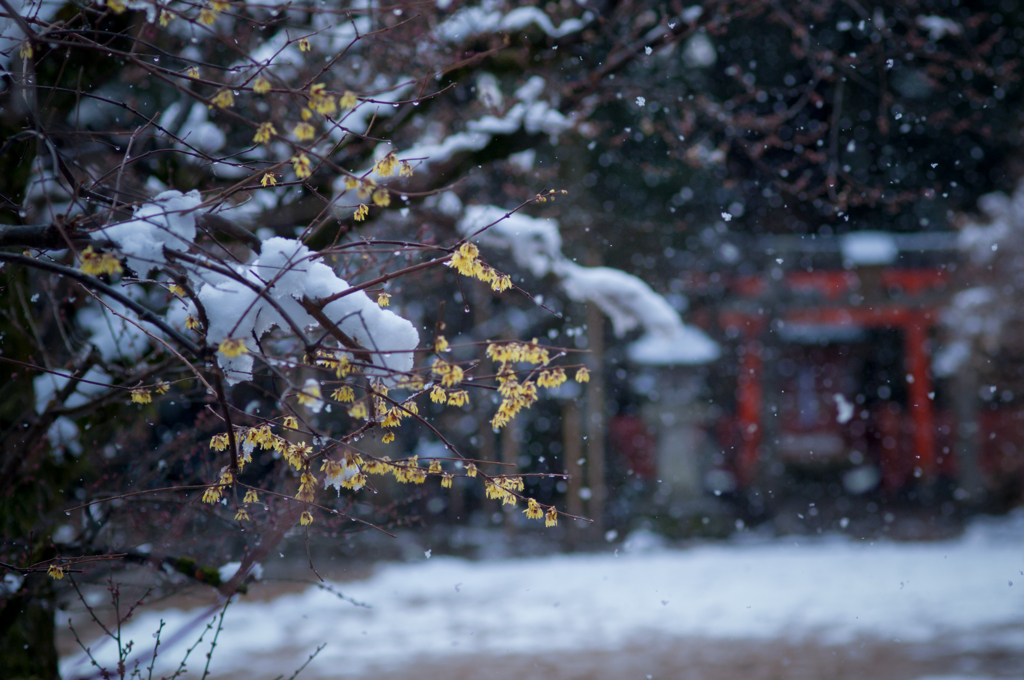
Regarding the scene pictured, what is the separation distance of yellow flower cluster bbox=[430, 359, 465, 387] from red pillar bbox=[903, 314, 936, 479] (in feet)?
42.4

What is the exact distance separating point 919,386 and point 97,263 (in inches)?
554

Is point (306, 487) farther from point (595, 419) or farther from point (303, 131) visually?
point (595, 419)

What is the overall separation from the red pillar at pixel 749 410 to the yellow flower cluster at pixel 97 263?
455 inches

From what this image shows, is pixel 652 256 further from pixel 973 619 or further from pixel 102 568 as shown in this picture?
pixel 102 568

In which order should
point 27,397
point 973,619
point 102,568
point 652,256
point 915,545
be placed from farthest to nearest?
point 652,256 → point 915,545 → point 973,619 → point 27,397 → point 102,568

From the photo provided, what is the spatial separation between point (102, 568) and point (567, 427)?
755 cm

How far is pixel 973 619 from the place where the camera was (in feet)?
23.0

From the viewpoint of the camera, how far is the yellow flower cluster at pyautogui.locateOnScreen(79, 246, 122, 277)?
176 centimetres

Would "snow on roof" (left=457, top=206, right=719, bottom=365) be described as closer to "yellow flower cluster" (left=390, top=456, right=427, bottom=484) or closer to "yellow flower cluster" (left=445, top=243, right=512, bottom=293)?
"yellow flower cluster" (left=445, top=243, right=512, bottom=293)

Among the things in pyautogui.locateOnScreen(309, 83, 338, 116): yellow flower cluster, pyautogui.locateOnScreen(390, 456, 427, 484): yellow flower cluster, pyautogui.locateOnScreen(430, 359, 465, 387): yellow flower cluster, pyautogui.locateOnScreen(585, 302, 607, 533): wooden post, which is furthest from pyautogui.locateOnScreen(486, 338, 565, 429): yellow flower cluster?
pyautogui.locateOnScreen(585, 302, 607, 533): wooden post

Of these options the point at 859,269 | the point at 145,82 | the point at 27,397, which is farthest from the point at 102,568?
the point at 859,269

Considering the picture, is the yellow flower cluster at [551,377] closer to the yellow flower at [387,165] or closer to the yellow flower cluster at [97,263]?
the yellow flower at [387,165]

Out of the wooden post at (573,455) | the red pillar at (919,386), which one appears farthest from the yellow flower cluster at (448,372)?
the red pillar at (919,386)

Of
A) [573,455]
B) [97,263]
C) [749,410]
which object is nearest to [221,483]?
[97,263]
